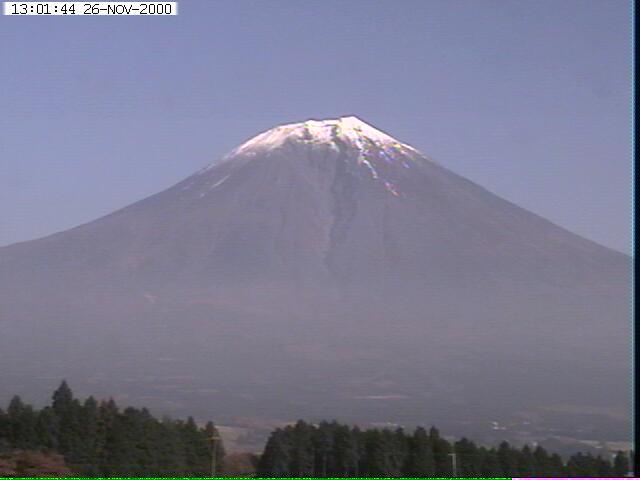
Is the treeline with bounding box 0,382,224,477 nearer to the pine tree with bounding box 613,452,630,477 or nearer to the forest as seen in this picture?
the forest

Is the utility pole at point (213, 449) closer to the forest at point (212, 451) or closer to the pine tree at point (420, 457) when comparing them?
the forest at point (212, 451)

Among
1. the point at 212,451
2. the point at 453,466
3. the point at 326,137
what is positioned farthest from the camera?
the point at 326,137

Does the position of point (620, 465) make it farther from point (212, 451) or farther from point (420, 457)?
point (212, 451)

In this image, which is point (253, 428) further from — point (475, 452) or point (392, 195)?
point (392, 195)

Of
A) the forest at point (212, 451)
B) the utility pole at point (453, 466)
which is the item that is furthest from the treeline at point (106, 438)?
the utility pole at point (453, 466)

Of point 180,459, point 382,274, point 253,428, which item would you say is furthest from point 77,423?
point 382,274

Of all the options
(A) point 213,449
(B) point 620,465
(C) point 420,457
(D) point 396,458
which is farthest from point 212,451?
(B) point 620,465
